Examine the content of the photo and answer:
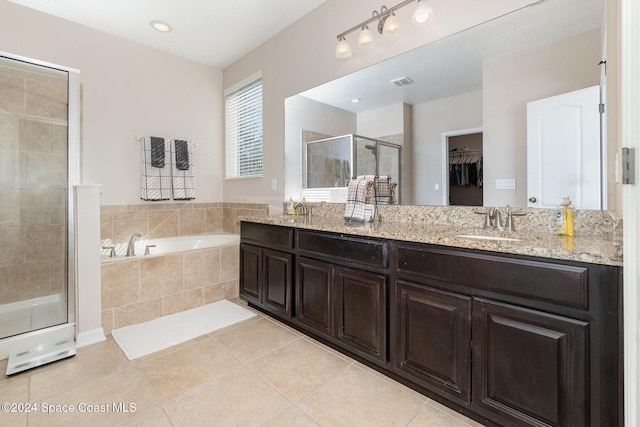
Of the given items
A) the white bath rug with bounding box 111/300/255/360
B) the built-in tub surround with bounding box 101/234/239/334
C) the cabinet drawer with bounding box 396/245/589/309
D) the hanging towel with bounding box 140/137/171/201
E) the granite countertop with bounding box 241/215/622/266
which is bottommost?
the white bath rug with bounding box 111/300/255/360

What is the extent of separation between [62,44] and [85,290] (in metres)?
2.33

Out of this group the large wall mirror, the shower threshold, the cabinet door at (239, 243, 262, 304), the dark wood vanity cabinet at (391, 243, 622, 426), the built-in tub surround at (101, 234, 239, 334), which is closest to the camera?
the dark wood vanity cabinet at (391, 243, 622, 426)

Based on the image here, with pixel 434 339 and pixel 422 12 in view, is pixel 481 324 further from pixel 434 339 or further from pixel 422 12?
pixel 422 12

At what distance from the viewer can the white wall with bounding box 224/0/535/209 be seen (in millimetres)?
1829


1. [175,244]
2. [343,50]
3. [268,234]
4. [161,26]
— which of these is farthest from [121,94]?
[343,50]

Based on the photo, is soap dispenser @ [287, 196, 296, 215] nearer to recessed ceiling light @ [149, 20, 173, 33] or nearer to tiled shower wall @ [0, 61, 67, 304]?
tiled shower wall @ [0, 61, 67, 304]

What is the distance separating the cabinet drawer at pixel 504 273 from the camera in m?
1.04

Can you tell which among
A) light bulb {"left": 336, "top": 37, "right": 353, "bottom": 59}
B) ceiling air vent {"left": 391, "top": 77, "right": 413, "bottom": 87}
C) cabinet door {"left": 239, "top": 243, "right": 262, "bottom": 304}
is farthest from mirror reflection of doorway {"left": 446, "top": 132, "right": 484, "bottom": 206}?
cabinet door {"left": 239, "top": 243, "right": 262, "bottom": 304}

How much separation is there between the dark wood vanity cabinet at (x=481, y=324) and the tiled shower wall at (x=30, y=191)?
2.06 meters

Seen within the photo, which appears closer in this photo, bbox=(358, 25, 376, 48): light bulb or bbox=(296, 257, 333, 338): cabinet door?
bbox=(296, 257, 333, 338): cabinet door

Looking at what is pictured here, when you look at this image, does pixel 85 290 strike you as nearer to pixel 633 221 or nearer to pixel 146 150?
pixel 146 150

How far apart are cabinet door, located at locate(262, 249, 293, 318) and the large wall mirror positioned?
1.02 m

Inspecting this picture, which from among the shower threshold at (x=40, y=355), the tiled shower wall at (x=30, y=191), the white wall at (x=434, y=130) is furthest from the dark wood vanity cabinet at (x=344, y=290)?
the tiled shower wall at (x=30, y=191)

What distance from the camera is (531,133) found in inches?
61.4
